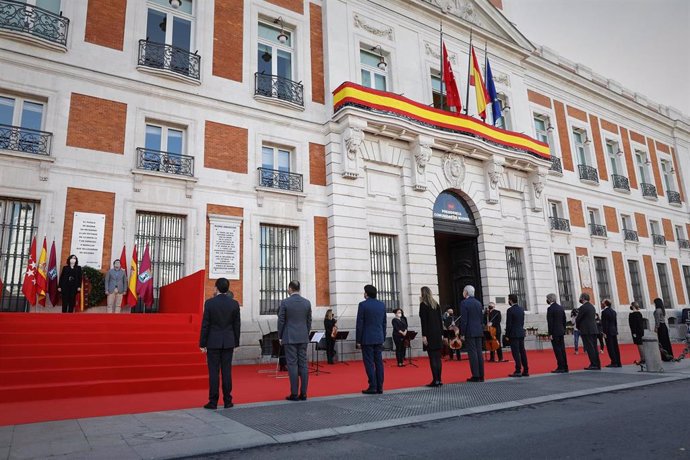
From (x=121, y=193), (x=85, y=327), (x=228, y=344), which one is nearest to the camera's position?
(x=228, y=344)

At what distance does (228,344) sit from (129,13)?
35.6 feet

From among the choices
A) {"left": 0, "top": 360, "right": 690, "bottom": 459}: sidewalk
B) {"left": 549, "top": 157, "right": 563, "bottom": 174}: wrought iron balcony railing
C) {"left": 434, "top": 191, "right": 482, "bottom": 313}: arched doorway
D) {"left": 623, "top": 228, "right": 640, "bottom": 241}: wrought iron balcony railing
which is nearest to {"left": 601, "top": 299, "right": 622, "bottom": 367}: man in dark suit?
{"left": 0, "top": 360, "right": 690, "bottom": 459}: sidewalk

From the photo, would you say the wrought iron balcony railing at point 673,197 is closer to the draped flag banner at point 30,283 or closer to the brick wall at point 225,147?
the brick wall at point 225,147

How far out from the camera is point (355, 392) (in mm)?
8203

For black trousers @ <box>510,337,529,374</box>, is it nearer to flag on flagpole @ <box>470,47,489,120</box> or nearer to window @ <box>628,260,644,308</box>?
flag on flagpole @ <box>470,47,489,120</box>

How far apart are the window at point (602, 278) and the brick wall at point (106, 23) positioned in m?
22.9

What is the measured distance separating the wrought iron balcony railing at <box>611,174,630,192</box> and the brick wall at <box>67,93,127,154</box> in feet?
82.8

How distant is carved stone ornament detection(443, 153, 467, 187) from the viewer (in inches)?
708

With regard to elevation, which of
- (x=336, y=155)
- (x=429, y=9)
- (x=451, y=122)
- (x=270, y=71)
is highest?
(x=429, y=9)

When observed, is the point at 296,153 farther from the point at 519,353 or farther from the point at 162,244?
the point at 519,353

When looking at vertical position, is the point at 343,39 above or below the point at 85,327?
above

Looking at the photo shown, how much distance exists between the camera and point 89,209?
38.0 ft

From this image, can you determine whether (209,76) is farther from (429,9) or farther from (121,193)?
(429,9)

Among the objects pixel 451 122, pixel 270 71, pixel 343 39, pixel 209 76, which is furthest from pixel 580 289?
pixel 209 76
